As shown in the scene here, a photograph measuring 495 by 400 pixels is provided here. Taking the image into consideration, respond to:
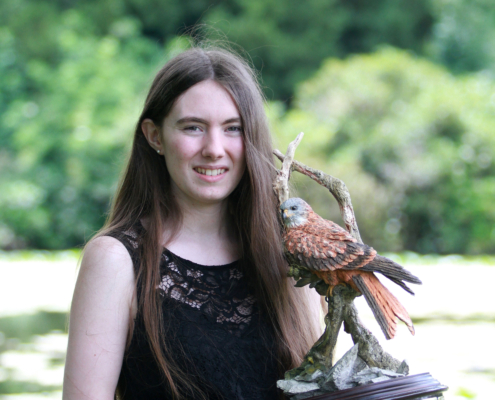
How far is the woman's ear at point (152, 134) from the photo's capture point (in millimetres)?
1425

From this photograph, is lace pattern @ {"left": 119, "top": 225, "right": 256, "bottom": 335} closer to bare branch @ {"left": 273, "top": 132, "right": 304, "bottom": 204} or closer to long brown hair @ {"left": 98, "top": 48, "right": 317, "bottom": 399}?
long brown hair @ {"left": 98, "top": 48, "right": 317, "bottom": 399}

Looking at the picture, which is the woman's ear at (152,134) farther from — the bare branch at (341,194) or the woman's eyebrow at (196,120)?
the bare branch at (341,194)

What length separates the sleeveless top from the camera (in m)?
1.30

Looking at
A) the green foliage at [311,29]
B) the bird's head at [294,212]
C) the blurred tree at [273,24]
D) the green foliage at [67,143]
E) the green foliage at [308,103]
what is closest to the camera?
the bird's head at [294,212]

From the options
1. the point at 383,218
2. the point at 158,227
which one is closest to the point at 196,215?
the point at 158,227

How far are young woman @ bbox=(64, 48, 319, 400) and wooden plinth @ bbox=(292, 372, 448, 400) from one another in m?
0.30

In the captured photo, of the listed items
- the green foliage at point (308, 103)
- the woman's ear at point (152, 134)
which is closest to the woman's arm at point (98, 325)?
the woman's ear at point (152, 134)

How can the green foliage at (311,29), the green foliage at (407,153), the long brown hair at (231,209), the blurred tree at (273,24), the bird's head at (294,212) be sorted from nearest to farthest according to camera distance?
the bird's head at (294,212) < the long brown hair at (231,209) < the green foliage at (407,153) < the blurred tree at (273,24) < the green foliage at (311,29)

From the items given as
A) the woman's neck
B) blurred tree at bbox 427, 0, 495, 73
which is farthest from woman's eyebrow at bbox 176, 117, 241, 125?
blurred tree at bbox 427, 0, 495, 73

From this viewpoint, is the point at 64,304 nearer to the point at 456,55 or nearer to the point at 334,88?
the point at 334,88

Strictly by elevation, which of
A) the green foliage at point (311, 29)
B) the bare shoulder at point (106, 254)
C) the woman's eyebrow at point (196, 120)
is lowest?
the bare shoulder at point (106, 254)

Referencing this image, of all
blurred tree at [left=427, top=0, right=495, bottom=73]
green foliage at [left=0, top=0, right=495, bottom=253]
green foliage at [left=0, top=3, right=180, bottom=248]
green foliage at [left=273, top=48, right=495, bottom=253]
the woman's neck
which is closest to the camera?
the woman's neck

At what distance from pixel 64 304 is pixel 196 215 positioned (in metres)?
4.68

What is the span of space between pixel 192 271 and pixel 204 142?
1.13 feet
